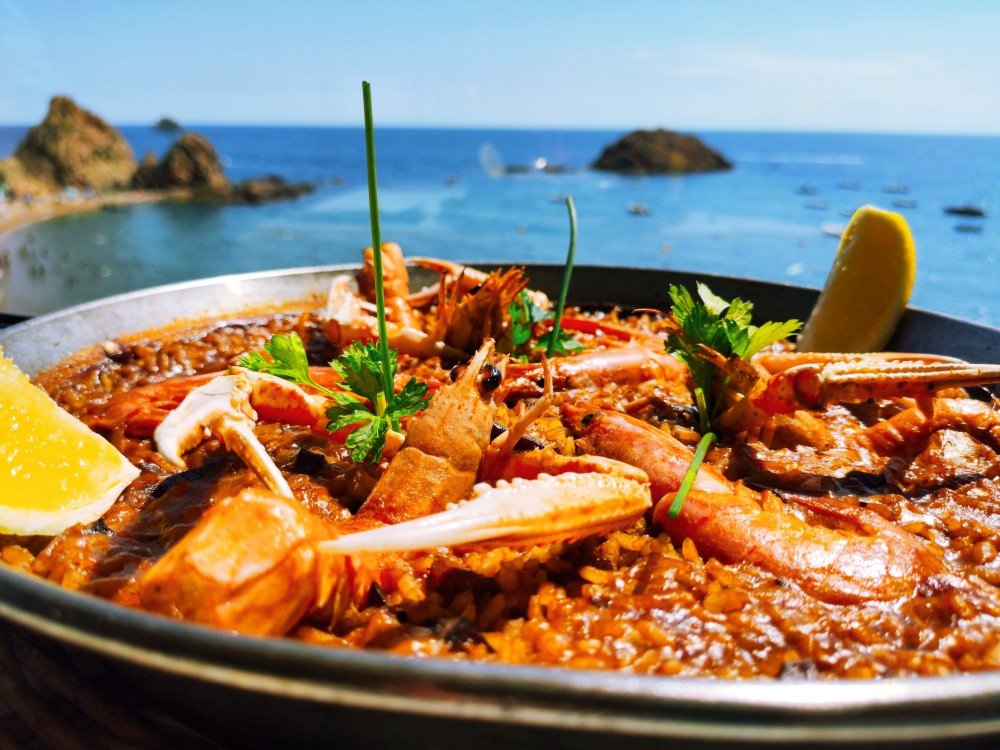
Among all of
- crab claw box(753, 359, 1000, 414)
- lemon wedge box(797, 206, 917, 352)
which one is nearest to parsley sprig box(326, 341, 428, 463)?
crab claw box(753, 359, 1000, 414)

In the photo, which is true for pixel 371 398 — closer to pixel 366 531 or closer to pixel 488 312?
pixel 366 531

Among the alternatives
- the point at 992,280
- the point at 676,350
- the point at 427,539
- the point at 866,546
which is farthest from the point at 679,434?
Result: the point at 992,280

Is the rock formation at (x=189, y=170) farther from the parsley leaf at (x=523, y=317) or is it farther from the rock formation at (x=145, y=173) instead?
the parsley leaf at (x=523, y=317)

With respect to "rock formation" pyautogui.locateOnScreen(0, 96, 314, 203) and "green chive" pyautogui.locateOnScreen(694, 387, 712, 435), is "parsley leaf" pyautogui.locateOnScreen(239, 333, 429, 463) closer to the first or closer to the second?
"green chive" pyautogui.locateOnScreen(694, 387, 712, 435)

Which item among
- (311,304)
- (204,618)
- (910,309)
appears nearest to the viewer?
(204,618)

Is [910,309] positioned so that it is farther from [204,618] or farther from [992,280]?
[992,280]

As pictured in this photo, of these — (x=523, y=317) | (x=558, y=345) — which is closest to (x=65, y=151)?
(x=523, y=317)
